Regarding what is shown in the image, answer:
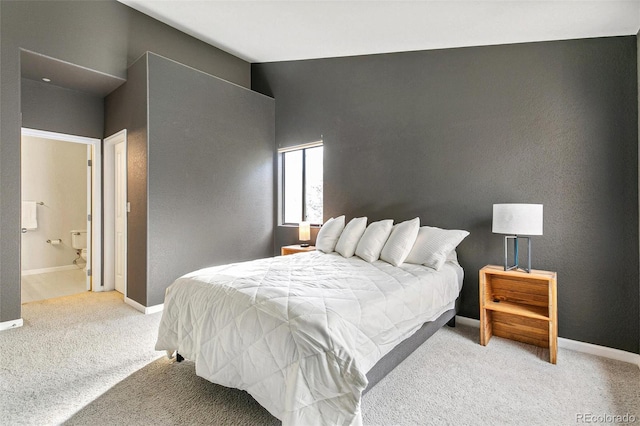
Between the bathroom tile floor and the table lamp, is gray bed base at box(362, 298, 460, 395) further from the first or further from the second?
the bathroom tile floor

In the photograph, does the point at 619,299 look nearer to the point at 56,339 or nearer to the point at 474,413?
the point at 474,413

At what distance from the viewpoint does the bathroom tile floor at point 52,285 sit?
4.26 metres

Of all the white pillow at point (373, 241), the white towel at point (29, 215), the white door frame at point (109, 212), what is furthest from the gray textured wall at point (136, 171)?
the white towel at point (29, 215)

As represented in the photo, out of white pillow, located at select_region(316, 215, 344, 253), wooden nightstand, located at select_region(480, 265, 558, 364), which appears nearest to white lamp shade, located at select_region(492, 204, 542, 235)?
wooden nightstand, located at select_region(480, 265, 558, 364)

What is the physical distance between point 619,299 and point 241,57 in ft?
17.5

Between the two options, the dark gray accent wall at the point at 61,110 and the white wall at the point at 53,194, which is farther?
the white wall at the point at 53,194

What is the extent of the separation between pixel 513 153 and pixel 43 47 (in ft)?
15.5

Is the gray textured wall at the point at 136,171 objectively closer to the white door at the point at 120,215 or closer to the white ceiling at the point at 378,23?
the white door at the point at 120,215

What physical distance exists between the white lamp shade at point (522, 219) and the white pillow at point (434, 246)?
0.43m

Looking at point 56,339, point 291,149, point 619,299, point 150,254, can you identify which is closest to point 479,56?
point 619,299

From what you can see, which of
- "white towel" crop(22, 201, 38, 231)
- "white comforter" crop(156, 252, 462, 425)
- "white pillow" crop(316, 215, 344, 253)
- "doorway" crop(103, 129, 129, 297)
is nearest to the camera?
"white comforter" crop(156, 252, 462, 425)

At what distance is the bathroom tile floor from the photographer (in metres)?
4.26

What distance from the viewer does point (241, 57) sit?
512 centimetres

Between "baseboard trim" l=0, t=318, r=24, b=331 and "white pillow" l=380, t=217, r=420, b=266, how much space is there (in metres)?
3.53
